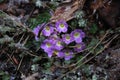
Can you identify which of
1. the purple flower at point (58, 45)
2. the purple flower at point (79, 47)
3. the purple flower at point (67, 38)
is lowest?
the purple flower at point (79, 47)

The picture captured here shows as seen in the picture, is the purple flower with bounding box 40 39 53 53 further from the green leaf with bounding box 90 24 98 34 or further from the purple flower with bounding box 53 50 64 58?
the green leaf with bounding box 90 24 98 34

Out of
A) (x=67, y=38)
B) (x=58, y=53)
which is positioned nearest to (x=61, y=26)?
(x=67, y=38)

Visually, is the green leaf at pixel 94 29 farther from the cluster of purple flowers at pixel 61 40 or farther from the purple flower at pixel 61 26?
the purple flower at pixel 61 26

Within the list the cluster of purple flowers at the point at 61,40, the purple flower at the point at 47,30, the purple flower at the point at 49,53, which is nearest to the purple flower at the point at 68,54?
the cluster of purple flowers at the point at 61,40

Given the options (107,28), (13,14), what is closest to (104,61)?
(107,28)

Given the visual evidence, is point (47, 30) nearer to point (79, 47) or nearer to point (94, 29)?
point (79, 47)

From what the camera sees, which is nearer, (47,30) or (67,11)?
(47,30)

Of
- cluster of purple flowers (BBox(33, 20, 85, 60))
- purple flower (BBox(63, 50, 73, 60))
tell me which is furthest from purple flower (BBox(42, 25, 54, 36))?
purple flower (BBox(63, 50, 73, 60))

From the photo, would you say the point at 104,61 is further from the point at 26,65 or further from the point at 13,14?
the point at 13,14
